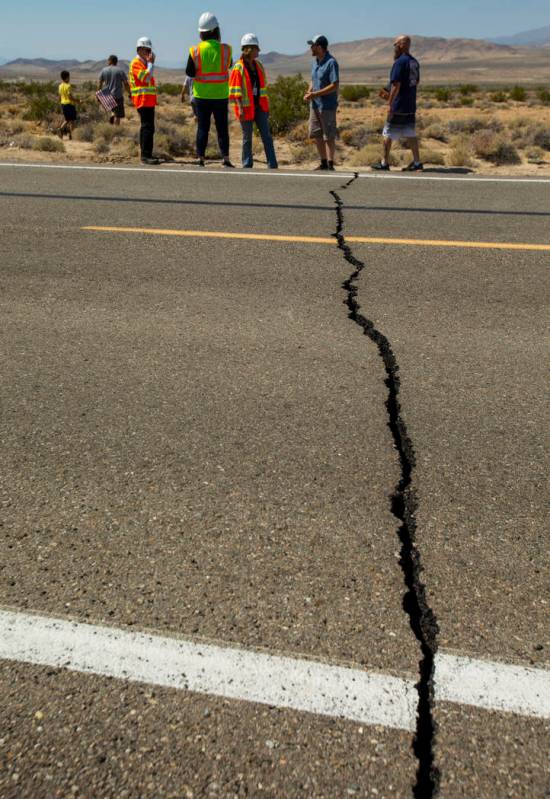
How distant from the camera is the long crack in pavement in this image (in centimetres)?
174

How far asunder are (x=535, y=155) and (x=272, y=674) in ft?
48.5

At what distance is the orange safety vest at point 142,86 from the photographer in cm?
1100

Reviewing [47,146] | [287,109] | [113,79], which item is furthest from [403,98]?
[287,109]

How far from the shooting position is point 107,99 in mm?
13992

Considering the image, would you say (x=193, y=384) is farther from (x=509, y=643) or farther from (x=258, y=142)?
(x=258, y=142)

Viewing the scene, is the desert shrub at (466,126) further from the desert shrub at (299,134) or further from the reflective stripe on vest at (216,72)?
the reflective stripe on vest at (216,72)

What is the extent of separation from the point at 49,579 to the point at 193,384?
59.6 inches

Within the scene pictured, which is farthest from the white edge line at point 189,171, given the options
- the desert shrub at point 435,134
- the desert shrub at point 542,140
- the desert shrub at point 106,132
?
the desert shrub at point 435,134

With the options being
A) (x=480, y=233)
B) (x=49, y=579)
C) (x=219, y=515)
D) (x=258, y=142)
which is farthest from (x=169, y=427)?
(x=258, y=142)

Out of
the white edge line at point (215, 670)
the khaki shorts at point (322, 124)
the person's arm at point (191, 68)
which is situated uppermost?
the person's arm at point (191, 68)

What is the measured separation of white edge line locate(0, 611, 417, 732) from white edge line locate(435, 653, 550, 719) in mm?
107

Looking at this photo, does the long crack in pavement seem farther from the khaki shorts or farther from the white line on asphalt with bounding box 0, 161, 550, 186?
the khaki shorts

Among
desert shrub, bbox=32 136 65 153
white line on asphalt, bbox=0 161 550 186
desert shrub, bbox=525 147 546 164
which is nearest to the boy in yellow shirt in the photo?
desert shrub, bbox=32 136 65 153

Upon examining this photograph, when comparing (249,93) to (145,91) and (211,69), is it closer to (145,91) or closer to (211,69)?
(211,69)
